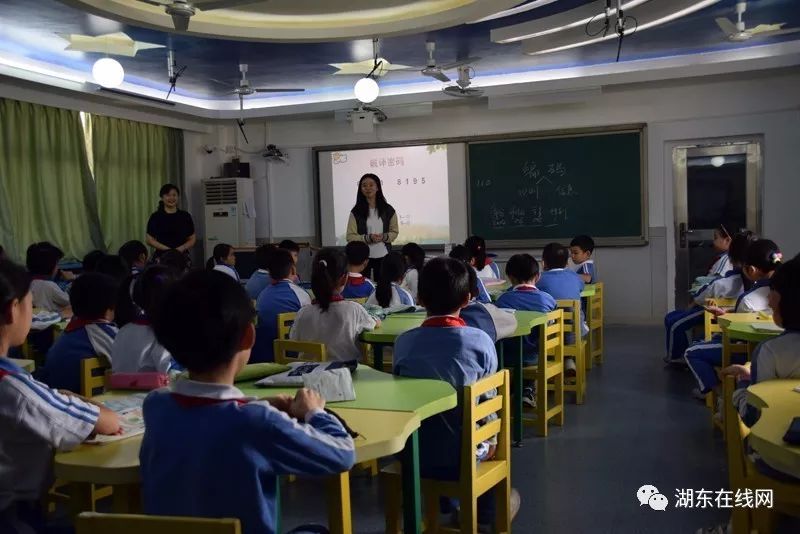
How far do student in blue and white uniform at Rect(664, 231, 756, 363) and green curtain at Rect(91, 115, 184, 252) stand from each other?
5.54m

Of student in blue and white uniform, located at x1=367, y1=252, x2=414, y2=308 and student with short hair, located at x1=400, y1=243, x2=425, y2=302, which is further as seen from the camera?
student with short hair, located at x1=400, y1=243, x2=425, y2=302

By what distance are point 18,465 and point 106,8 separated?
12.2ft

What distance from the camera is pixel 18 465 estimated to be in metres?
1.68

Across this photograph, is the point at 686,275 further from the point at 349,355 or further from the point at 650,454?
the point at 349,355

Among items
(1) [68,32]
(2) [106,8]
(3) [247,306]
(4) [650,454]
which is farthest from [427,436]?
(1) [68,32]

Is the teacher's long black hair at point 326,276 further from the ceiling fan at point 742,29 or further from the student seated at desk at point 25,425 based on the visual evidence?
the ceiling fan at point 742,29

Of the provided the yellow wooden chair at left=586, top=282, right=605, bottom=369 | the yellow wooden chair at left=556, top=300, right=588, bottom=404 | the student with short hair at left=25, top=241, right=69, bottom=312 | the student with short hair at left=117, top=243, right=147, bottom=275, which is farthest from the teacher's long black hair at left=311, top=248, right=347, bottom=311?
the yellow wooden chair at left=586, top=282, right=605, bottom=369

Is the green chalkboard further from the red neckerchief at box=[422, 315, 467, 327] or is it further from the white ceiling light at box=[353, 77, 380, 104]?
the red neckerchief at box=[422, 315, 467, 327]

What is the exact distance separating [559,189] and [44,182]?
5189mm

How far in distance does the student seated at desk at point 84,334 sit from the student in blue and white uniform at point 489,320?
1450 millimetres

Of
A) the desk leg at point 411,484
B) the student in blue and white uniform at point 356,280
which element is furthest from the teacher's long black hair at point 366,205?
the desk leg at point 411,484

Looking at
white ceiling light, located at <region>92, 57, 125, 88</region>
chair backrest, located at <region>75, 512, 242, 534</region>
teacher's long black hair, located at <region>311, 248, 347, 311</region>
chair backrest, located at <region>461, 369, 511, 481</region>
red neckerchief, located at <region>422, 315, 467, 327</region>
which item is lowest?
chair backrest, located at <region>461, 369, 511, 481</region>

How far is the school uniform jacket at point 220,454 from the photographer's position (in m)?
1.42

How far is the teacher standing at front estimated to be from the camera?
6.95m
